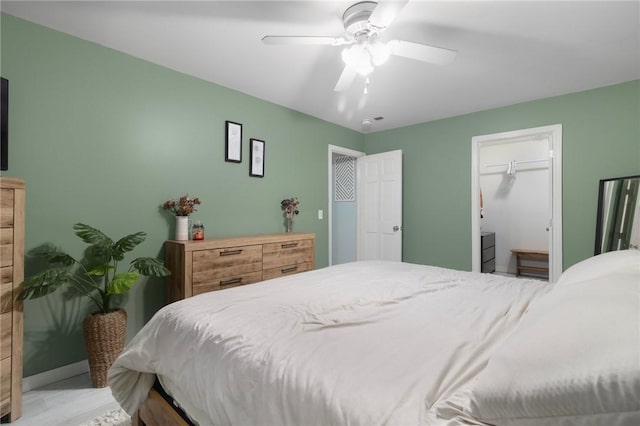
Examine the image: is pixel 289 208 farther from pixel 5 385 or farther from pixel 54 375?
pixel 5 385

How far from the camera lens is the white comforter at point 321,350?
764 mm

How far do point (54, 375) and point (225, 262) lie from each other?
1.41 meters

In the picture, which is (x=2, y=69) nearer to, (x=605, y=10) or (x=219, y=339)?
(x=219, y=339)

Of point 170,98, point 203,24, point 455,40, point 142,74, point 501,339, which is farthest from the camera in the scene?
point 170,98

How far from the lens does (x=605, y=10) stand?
6.27 feet

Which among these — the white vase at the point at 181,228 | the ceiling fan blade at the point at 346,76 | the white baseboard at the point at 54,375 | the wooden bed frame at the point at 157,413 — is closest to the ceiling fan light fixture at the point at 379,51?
the ceiling fan blade at the point at 346,76

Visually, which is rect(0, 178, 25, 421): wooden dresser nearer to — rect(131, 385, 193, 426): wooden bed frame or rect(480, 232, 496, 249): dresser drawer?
rect(131, 385, 193, 426): wooden bed frame

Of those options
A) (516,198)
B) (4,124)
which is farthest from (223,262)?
(516,198)

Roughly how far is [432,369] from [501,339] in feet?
1.24

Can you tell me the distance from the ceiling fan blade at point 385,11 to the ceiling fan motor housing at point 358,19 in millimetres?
218

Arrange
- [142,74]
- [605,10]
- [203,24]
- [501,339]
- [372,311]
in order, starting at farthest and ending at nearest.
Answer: [142,74] → [203,24] → [605,10] → [372,311] → [501,339]

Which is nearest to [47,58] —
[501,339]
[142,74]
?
[142,74]

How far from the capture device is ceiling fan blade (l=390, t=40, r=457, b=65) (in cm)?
185

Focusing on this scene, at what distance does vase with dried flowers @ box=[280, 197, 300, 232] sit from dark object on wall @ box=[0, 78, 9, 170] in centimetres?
238
